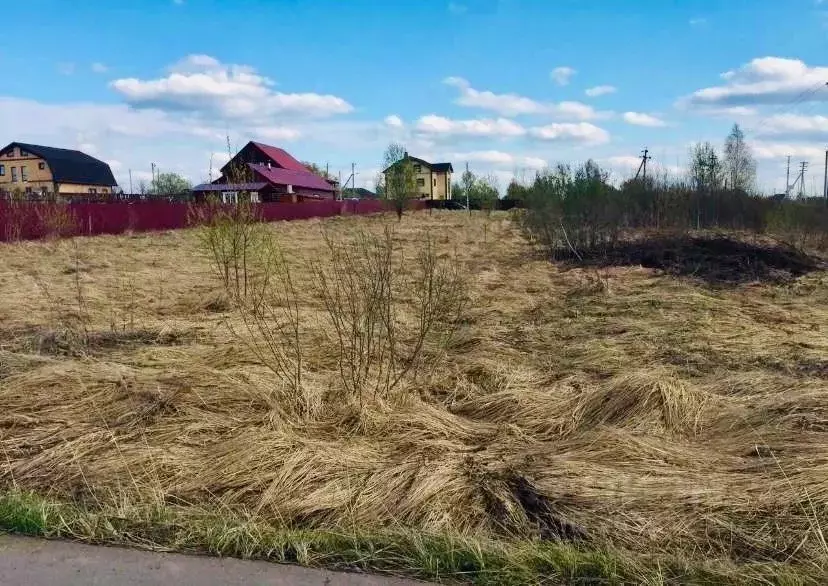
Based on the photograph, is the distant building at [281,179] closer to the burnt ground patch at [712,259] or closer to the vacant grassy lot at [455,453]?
the burnt ground patch at [712,259]

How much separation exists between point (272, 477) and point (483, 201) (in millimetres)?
48743

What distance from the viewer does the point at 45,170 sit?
61031 millimetres

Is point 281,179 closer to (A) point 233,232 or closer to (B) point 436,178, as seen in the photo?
(B) point 436,178

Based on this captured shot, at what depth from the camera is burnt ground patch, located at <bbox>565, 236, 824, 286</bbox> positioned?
524 inches

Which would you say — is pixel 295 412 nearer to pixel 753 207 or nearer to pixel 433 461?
pixel 433 461

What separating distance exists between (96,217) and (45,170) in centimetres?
4319

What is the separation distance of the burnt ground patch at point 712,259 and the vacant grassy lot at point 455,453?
615cm

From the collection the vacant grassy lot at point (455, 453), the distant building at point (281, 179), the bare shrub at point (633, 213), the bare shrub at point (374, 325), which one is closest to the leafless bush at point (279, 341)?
the vacant grassy lot at point (455, 453)

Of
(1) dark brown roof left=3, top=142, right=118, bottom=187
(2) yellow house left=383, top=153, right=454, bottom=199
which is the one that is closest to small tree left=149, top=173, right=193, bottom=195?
(1) dark brown roof left=3, top=142, right=118, bottom=187

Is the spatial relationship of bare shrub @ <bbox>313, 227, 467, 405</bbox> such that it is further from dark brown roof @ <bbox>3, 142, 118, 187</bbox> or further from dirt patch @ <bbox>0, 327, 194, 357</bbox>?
dark brown roof @ <bbox>3, 142, 118, 187</bbox>

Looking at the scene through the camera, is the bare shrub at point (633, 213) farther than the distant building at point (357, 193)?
No

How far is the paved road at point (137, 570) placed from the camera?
8.34ft

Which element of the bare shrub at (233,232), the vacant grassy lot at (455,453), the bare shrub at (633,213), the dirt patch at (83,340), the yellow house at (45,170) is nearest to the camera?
the vacant grassy lot at (455,453)

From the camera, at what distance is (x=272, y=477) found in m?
3.49
